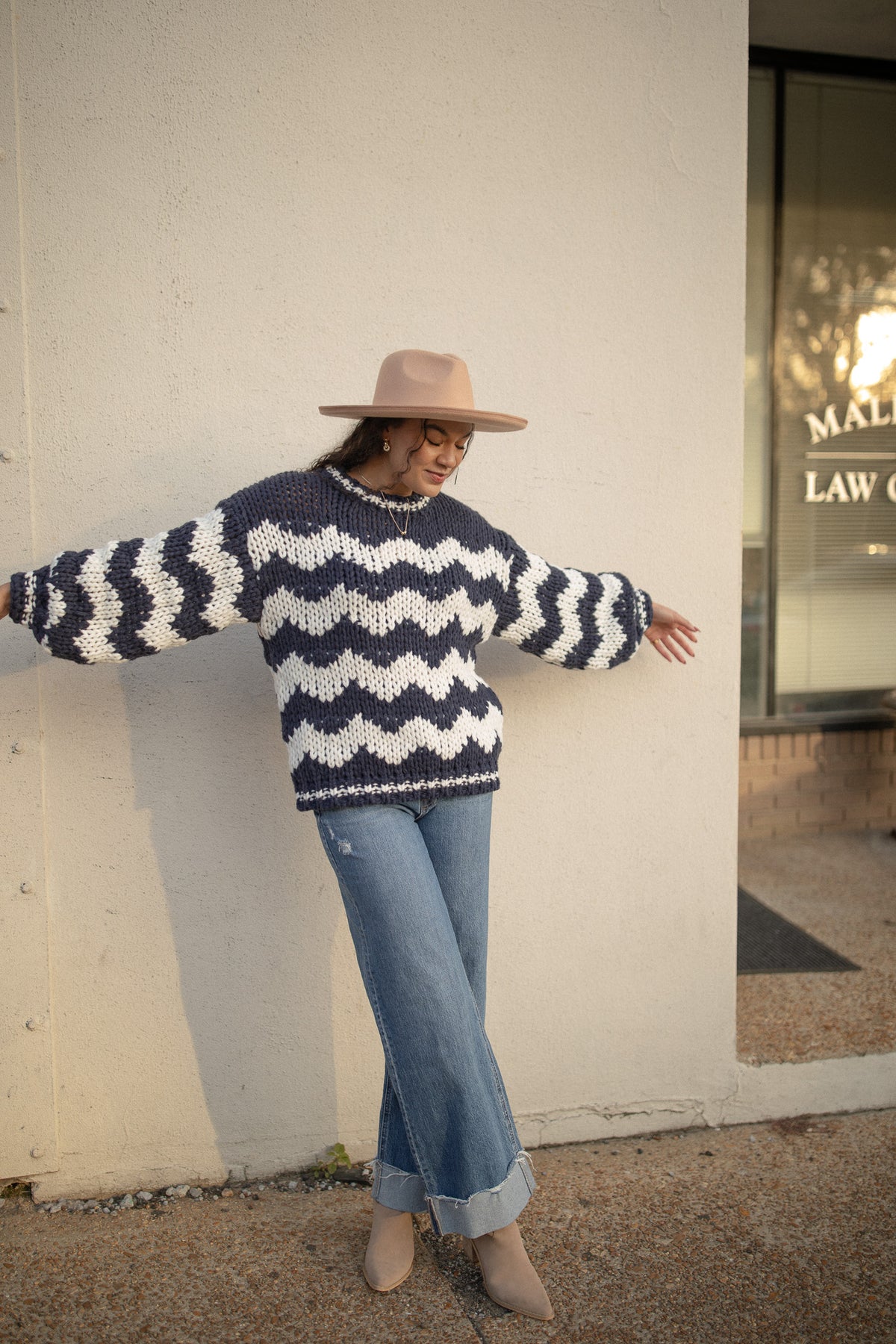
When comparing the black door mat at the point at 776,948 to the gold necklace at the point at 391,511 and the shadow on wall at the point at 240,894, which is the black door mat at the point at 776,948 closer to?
the shadow on wall at the point at 240,894

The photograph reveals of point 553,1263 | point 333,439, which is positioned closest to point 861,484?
point 333,439

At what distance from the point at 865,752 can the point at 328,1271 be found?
4.26m

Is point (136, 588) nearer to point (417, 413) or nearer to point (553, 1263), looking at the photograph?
point (417, 413)

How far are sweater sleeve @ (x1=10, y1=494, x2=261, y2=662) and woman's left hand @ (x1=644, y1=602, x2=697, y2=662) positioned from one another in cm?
113

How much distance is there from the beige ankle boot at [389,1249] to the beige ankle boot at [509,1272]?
19 cm

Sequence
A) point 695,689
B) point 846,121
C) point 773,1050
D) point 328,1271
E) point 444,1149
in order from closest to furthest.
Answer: point 444,1149, point 328,1271, point 695,689, point 773,1050, point 846,121

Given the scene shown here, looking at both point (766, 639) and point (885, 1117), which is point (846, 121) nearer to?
point (766, 639)

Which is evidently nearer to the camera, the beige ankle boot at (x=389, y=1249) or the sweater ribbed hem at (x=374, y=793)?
the sweater ribbed hem at (x=374, y=793)

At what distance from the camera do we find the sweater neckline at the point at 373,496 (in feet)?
6.94

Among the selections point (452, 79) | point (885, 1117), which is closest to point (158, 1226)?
point (885, 1117)

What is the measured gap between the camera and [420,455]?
A: 2.08 meters

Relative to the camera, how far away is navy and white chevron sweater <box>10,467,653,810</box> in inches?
81.0

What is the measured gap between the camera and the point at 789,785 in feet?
17.8

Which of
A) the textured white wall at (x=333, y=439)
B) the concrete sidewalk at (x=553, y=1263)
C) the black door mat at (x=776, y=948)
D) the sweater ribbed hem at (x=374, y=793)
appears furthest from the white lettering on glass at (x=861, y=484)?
the sweater ribbed hem at (x=374, y=793)
